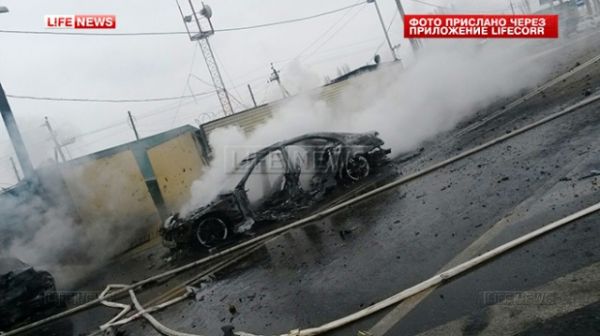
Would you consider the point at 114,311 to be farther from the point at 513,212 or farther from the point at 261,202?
the point at 513,212

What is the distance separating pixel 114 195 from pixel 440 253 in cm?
1173

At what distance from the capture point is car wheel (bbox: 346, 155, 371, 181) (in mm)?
10062

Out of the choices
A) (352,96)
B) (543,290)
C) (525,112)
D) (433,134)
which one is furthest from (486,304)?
(352,96)

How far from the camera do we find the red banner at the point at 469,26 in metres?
27.3

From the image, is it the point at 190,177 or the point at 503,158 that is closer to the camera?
the point at 503,158

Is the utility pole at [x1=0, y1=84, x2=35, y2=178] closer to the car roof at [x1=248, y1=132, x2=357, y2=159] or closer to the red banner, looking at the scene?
the car roof at [x1=248, y1=132, x2=357, y2=159]

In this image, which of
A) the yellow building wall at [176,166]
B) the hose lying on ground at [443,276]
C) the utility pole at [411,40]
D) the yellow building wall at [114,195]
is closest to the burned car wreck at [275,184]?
the hose lying on ground at [443,276]

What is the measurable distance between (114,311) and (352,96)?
17.3 m

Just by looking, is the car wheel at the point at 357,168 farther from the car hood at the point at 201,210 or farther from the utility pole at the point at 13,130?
the utility pole at the point at 13,130

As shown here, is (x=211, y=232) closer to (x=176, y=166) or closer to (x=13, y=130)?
(x=176, y=166)

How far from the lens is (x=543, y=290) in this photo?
341cm

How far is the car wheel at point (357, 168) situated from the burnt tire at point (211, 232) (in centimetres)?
315

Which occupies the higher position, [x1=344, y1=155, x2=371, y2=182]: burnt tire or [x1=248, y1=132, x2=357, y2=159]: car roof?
[x1=248, y1=132, x2=357, y2=159]: car roof

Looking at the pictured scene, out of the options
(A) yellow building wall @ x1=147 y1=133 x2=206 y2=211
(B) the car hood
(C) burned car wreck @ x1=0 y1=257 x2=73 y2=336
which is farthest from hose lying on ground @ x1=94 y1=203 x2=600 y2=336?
(A) yellow building wall @ x1=147 y1=133 x2=206 y2=211
